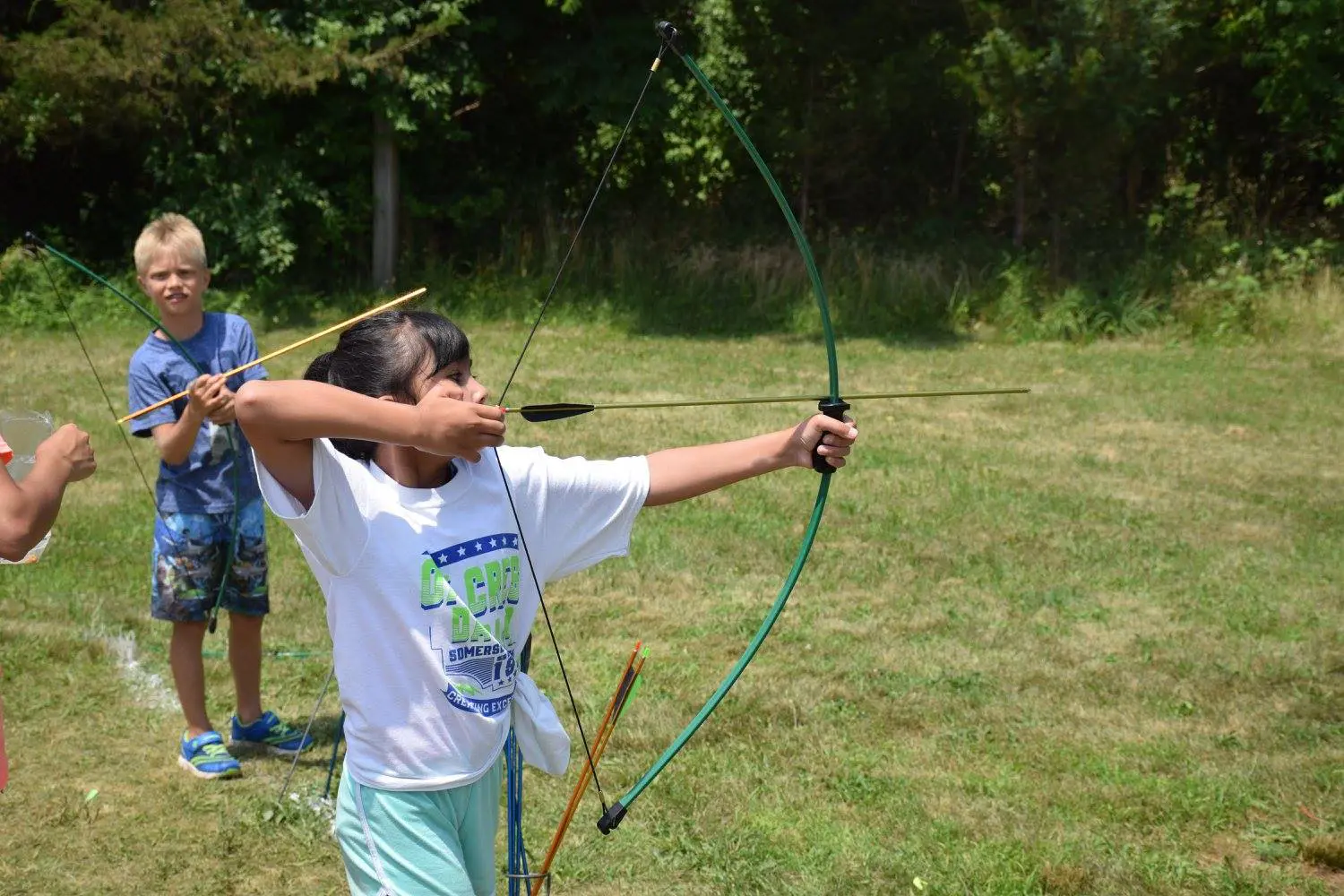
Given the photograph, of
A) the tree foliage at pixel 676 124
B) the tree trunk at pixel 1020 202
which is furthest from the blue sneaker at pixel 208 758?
the tree trunk at pixel 1020 202

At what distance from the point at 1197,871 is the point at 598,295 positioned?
34.8 ft

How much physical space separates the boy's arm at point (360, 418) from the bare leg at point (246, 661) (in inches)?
86.1

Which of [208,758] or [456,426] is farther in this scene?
[208,758]

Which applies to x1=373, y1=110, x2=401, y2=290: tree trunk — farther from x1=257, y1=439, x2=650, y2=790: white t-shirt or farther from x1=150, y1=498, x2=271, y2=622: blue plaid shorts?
x1=257, y1=439, x2=650, y2=790: white t-shirt

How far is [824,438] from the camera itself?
2.32 metres

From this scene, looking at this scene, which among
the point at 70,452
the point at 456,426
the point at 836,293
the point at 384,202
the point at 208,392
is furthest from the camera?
the point at 384,202

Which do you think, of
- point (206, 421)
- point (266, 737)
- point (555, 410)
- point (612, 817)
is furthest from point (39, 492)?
point (266, 737)

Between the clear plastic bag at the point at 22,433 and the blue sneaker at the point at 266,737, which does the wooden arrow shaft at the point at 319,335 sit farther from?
the blue sneaker at the point at 266,737

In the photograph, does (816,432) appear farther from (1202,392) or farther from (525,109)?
(525,109)

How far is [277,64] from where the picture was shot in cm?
1258

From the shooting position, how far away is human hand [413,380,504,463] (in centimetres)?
190

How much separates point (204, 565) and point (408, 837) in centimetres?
198

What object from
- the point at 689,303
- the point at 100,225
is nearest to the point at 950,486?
the point at 689,303

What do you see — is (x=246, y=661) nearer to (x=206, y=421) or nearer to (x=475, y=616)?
(x=206, y=421)
